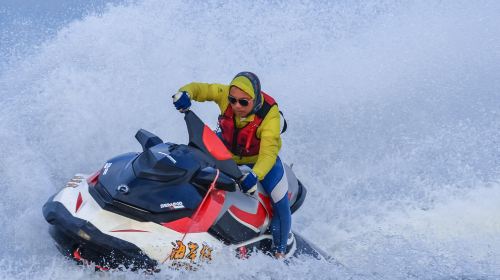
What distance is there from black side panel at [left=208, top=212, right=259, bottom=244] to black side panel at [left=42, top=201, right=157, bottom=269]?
20.7 inches

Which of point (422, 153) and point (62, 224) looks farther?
point (422, 153)

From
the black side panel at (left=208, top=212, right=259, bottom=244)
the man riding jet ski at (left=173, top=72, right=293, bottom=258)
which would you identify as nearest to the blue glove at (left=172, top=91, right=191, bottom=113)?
the man riding jet ski at (left=173, top=72, right=293, bottom=258)

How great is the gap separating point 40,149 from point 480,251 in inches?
175

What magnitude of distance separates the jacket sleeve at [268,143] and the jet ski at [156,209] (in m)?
0.29

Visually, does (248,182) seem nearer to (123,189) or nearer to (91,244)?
(123,189)

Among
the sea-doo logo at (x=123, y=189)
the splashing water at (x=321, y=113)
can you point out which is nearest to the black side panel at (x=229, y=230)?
the splashing water at (x=321, y=113)

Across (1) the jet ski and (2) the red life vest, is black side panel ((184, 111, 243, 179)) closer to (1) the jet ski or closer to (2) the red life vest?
(1) the jet ski

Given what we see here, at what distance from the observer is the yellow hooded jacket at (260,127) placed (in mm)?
4203

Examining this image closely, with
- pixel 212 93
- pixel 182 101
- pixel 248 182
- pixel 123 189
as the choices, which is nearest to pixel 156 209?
pixel 123 189

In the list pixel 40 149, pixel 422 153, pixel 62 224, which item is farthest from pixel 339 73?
pixel 62 224

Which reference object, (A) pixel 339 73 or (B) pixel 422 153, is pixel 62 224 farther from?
(A) pixel 339 73

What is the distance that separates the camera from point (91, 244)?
3555mm

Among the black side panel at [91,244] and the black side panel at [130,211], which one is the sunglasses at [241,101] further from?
the black side panel at [91,244]

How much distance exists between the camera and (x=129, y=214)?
3697 mm
